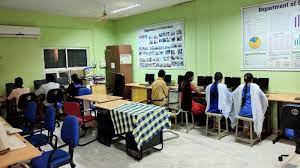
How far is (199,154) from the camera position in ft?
12.8

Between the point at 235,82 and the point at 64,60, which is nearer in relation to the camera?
the point at 235,82

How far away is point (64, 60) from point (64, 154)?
5.14 meters

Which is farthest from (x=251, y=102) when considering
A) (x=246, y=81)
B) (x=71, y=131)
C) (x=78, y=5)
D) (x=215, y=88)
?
(x=78, y=5)

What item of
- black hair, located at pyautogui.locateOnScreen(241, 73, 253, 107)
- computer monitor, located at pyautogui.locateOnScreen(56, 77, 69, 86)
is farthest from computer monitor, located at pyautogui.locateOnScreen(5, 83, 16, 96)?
black hair, located at pyautogui.locateOnScreen(241, 73, 253, 107)

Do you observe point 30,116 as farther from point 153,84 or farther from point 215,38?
point 215,38

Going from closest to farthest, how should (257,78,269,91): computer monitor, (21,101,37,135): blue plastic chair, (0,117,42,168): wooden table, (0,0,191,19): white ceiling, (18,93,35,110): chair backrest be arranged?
(0,117,42,168): wooden table, (21,101,37,135): blue plastic chair, (257,78,269,91): computer monitor, (18,93,35,110): chair backrest, (0,0,191,19): white ceiling

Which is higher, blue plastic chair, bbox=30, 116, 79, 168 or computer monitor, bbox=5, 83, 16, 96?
computer monitor, bbox=5, 83, 16, 96

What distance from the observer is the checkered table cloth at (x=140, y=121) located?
352cm

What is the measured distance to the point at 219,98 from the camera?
4.48m

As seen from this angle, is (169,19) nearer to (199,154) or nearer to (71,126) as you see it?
(199,154)

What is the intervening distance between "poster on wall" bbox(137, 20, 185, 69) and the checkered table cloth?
292 cm

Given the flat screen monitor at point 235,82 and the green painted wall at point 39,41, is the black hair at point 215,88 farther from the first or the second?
the green painted wall at point 39,41

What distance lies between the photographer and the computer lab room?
3578 millimetres

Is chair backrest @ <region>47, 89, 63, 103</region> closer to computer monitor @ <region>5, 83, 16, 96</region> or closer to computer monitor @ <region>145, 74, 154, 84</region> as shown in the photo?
computer monitor @ <region>5, 83, 16, 96</region>
